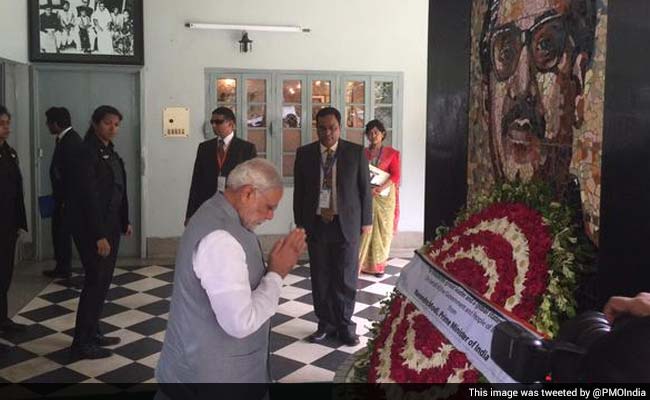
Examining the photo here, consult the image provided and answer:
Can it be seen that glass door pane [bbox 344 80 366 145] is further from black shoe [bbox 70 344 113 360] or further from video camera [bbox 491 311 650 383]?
video camera [bbox 491 311 650 383]

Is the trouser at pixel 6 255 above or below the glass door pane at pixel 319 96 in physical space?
below

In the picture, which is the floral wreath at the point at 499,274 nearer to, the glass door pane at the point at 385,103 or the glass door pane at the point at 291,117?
the glass door pane at the point at 291,117

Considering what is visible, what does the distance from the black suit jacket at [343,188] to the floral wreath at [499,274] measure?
2.29 m

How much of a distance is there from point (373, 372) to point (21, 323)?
394cm

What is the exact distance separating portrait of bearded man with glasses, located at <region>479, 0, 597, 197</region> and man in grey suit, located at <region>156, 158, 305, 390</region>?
1.04 meters

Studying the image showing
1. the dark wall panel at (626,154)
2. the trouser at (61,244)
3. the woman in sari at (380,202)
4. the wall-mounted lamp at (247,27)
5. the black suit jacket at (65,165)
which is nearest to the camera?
the dark wall panel at (626,154)

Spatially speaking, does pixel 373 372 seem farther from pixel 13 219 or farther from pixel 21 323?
pixel 21 323

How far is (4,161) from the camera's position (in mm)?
5086

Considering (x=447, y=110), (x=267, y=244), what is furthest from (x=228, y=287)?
(x=267, y=244)

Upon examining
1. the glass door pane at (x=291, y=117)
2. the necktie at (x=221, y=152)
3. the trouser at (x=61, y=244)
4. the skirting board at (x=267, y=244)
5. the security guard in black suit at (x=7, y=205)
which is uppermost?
the glass door pane at (x=291, y=117)

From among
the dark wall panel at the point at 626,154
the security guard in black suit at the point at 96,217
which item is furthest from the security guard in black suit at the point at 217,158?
the dark wall panel at the point at 626,154

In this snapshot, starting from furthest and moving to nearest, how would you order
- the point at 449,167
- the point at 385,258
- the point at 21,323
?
the point at 385,258, the point at 21,323, the point at 449,167

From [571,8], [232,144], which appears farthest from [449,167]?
[232,144]

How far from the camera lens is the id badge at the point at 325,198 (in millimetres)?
5230
